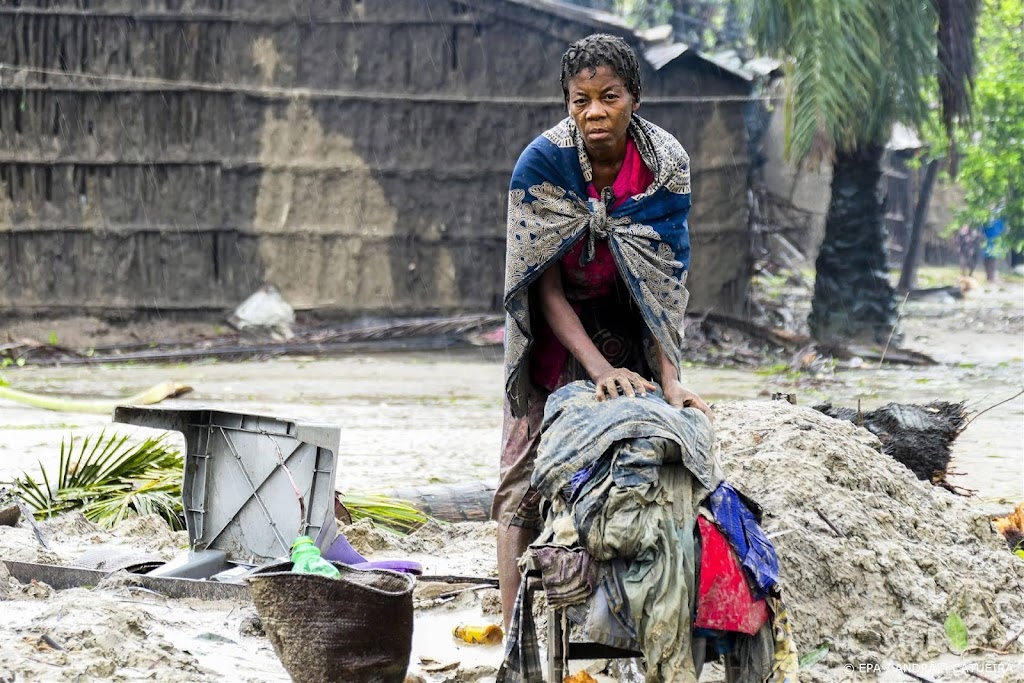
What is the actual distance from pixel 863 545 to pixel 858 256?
1040cm

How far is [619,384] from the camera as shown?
3.27 m

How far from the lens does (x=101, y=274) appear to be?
14891mm

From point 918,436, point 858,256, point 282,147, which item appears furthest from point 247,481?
point 282,147

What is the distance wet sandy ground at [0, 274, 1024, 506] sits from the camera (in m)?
7.38

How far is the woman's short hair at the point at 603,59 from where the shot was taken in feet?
11.0

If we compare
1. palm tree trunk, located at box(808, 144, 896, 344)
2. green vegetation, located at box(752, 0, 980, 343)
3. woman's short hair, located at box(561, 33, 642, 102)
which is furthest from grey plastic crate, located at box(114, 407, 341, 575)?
palm tree trunk, located at box(808, 144, 896, 344)

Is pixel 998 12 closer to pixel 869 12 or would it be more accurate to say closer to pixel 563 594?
pixel 869 12

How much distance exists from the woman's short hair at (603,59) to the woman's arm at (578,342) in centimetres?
56

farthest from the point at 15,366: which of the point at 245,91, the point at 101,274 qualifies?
the point at 245,91

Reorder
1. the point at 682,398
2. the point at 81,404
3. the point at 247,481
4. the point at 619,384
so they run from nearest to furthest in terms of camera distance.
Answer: the point at 619,384
the point at 682,398
the point at 247,481
the point at 81,404

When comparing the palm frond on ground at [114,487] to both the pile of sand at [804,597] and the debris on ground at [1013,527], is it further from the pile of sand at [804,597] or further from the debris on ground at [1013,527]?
the debris on ground at [1013,527]

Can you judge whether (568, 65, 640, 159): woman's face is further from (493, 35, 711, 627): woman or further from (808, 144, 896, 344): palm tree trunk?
(808, 144, 896, 344): palm tree trunk

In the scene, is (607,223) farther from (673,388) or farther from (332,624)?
(332,624)

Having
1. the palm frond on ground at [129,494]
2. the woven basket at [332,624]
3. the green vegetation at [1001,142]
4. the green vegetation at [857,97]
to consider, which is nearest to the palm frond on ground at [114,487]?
the palm frond on ground at [129,494]
